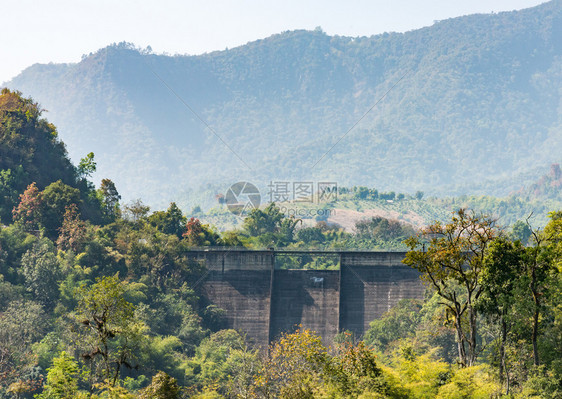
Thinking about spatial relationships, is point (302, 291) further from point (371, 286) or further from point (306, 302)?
point (371, 286)

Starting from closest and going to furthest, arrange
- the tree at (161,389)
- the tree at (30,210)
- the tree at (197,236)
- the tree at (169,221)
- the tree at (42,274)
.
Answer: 1. the tree at (161,389)
2. the tree at (42,274)
3. the tree at (30,210)
4. the tree at (197,236)
5. the tree at (169,221)

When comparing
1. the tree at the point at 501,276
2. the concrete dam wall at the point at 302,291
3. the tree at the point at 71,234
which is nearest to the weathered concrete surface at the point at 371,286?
the concrete dam wall at the point at 302,291

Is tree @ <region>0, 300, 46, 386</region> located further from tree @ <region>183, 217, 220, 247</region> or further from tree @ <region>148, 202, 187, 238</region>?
tree @ <region>148, 202, 187, 238</region>

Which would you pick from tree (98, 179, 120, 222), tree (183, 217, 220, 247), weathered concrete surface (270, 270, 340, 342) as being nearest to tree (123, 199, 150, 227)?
tree (98, 179, 120, 222)

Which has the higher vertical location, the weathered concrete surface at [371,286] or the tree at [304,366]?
the weathered concrete surface at [371,286]

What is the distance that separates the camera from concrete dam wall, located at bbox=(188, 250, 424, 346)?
10344 cm

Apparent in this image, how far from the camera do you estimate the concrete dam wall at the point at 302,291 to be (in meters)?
103

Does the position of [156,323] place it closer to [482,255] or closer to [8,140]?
[8,140]

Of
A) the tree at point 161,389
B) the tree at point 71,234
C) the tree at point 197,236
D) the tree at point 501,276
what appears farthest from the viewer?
the tree at point 197,236

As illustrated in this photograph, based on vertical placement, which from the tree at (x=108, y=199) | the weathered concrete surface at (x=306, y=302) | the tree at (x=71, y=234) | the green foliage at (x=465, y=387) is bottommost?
the green foliage at (x=465, y=387)

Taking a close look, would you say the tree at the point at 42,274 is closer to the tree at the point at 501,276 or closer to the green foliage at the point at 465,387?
the tree at the point at 501,276

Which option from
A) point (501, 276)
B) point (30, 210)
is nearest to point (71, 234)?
point (30, 210)

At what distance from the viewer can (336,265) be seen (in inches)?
5561

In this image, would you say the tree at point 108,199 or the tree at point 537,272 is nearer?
the tree at point 537,272
